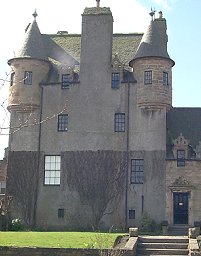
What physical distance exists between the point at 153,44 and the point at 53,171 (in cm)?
1271

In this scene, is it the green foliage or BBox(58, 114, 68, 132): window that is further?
BBox(58, 114, 68, 132): window

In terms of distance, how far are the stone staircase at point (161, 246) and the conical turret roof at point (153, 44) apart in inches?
676

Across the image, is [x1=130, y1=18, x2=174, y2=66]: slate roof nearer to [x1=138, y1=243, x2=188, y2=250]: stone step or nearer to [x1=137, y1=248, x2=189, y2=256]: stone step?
[x1=138, y1=243, x2=188, y2=250]: stone step

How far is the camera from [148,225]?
1340 inches

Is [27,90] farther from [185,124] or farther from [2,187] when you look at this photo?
[185,124]

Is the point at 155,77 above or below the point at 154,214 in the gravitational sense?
above

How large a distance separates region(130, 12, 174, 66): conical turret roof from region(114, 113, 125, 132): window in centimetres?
465

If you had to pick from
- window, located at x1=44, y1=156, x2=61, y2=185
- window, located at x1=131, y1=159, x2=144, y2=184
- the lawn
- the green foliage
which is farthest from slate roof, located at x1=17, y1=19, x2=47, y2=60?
the lawn

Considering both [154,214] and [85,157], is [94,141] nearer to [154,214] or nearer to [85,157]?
[85,157]

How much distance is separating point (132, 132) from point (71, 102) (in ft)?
18.3

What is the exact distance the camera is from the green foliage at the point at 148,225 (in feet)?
111

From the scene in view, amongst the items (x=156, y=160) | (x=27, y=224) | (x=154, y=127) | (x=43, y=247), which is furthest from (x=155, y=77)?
(x=43, y=247)

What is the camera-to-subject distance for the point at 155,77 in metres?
36.8

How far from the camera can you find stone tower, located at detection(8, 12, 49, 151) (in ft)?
125
